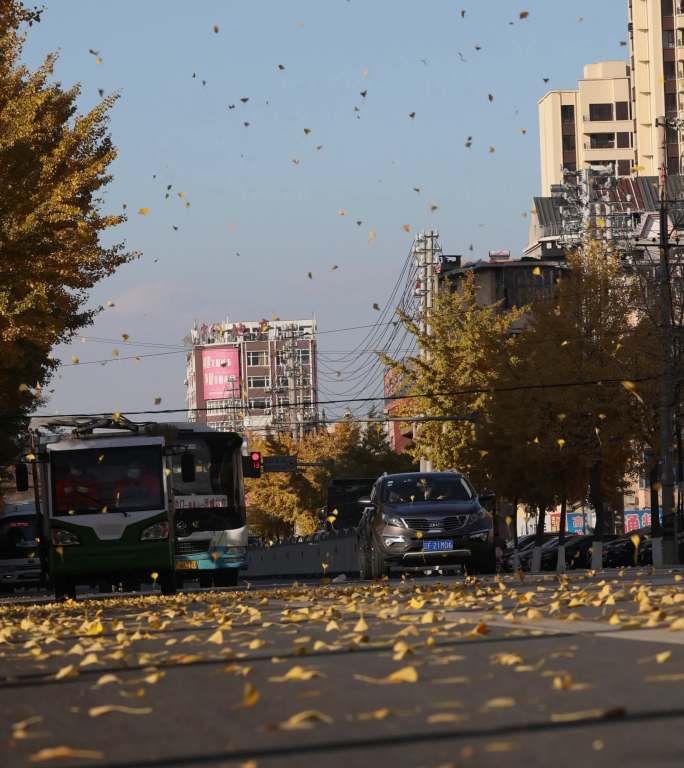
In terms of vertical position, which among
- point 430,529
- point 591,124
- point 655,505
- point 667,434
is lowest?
point 655,505

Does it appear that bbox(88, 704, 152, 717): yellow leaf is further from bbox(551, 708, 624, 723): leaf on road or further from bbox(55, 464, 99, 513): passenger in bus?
bbox(55, 464, 99, 513): passenger in bus

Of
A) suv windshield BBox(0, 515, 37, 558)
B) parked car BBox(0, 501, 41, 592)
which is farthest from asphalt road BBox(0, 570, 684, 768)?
suv windshield BBox(0, 515, 37, 558)

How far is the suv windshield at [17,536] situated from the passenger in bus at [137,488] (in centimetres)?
3092

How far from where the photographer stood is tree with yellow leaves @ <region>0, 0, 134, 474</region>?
2403 cm

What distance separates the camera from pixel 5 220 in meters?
23.7

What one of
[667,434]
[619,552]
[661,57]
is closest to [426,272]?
[619,552]

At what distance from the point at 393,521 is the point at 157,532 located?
3.79 metres

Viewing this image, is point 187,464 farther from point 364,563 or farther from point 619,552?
point 619,552

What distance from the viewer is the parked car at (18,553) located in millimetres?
57312

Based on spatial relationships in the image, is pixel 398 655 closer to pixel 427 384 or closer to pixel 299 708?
pixel 299 708

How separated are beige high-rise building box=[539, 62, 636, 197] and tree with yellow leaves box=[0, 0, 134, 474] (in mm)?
119710

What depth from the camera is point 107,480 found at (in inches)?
1097

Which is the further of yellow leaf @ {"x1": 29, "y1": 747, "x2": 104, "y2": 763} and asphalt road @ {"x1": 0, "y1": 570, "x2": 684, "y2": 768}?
yellow leaf @ {"x1": 29, "y1": 747, "x2": 104, "y2": 763}

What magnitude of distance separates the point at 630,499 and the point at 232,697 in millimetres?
99122
